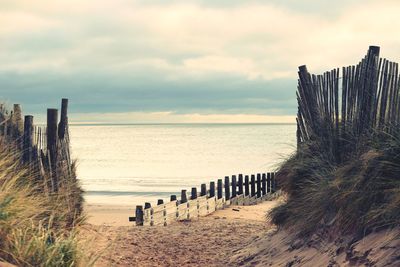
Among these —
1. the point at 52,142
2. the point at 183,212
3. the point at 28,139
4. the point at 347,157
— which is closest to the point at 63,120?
the point at 52,142

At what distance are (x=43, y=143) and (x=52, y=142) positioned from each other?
238 mm

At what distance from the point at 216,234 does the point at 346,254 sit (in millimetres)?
4875

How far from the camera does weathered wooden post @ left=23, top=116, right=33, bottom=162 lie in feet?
31.7

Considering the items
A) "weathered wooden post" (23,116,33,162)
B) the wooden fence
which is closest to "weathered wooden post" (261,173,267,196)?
the wooden fence

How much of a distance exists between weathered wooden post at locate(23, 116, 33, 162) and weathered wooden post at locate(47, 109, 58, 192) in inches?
12.3

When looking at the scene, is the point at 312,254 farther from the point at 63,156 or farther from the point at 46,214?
the point at 63,156

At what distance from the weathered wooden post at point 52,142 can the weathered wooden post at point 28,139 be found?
1.02 ft

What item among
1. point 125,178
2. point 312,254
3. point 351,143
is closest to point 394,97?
point 351,143

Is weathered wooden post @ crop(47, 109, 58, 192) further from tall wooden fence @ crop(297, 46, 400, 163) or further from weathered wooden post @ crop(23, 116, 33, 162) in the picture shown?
tall wooden fence @ crop(297, 46, 400, 163)

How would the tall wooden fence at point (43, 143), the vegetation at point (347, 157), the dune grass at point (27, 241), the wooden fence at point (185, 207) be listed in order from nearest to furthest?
the dune grass at point (27, 241), the vegetation at point (347, 157), the tall wooden fence at point (43, 143), the wooden fence at point (185, 207)

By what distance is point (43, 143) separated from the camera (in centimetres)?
995

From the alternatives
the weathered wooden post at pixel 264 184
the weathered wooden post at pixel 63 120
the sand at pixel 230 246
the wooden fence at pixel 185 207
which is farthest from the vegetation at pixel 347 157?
the weathered wooden post at pixel 264 184

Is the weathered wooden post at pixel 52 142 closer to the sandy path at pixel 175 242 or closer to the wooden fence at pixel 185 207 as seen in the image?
the sandy path at pixel 175 242

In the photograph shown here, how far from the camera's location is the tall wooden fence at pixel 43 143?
9578 mm
